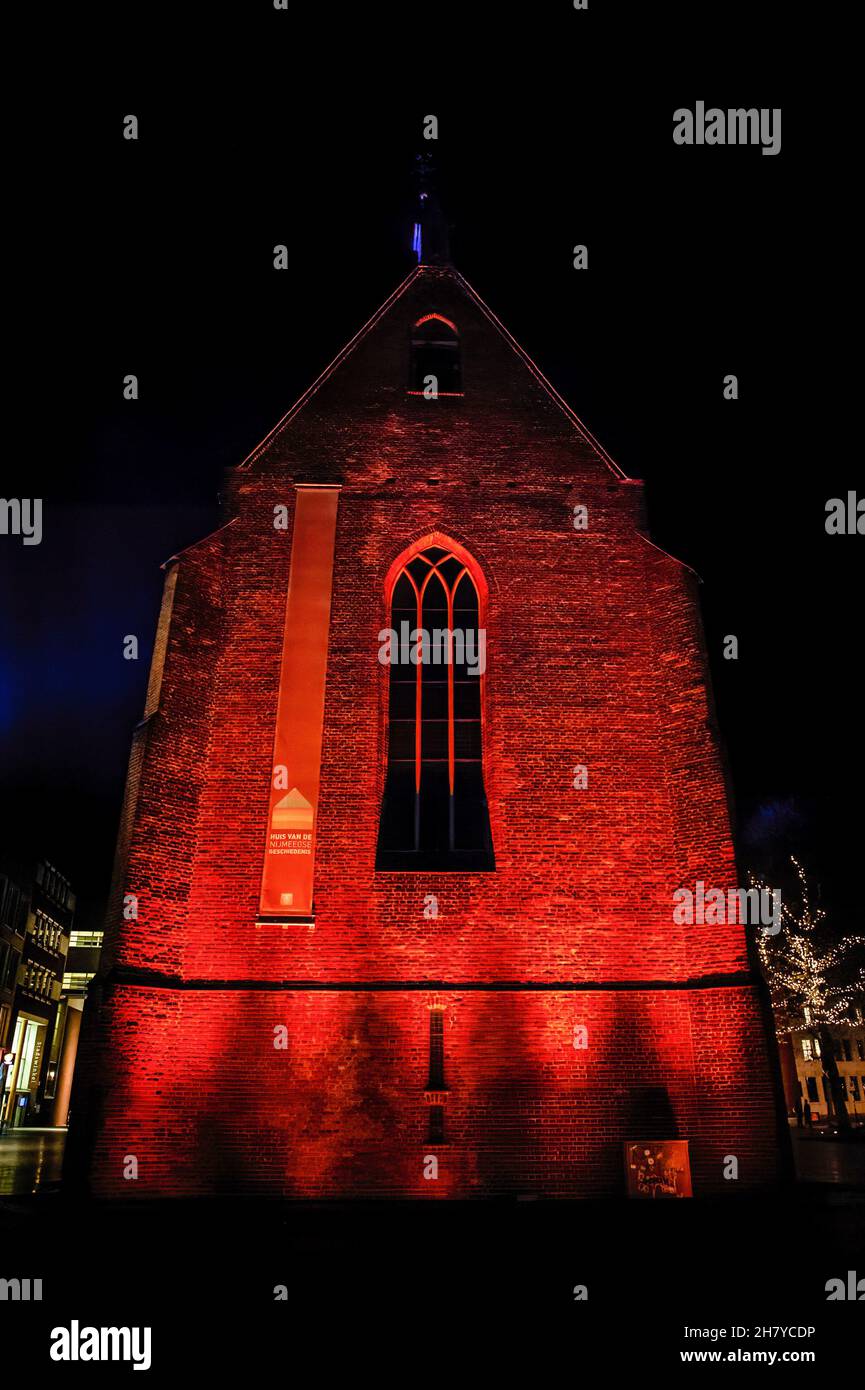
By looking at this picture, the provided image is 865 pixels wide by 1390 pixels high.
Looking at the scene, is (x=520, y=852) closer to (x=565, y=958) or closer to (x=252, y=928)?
(x=565, y=958)

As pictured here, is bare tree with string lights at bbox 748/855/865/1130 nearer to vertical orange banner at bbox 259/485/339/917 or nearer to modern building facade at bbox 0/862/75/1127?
vertical orange banner at bbox 259/485/339/917

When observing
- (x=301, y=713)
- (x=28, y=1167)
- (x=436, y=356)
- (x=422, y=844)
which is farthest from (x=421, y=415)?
(x=28, y=1167)

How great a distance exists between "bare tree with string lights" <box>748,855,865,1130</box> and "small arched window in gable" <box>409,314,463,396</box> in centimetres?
1732

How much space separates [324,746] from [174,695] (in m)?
2.06

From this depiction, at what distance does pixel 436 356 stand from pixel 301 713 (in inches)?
274

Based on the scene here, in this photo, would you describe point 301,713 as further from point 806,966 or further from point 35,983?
point 35,983

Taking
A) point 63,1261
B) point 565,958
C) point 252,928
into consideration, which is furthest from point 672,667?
point 63,1261

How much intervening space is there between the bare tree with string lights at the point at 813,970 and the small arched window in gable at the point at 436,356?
17.3 m

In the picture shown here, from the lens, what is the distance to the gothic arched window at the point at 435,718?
37.5 feet

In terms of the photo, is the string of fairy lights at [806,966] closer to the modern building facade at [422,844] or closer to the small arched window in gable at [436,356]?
the modern building facade at [422,844]

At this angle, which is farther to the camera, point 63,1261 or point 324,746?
point 324,746

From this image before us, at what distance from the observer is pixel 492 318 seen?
49.6 ft

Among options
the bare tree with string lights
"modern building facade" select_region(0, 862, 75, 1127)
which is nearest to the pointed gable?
the bare tree with string lights
